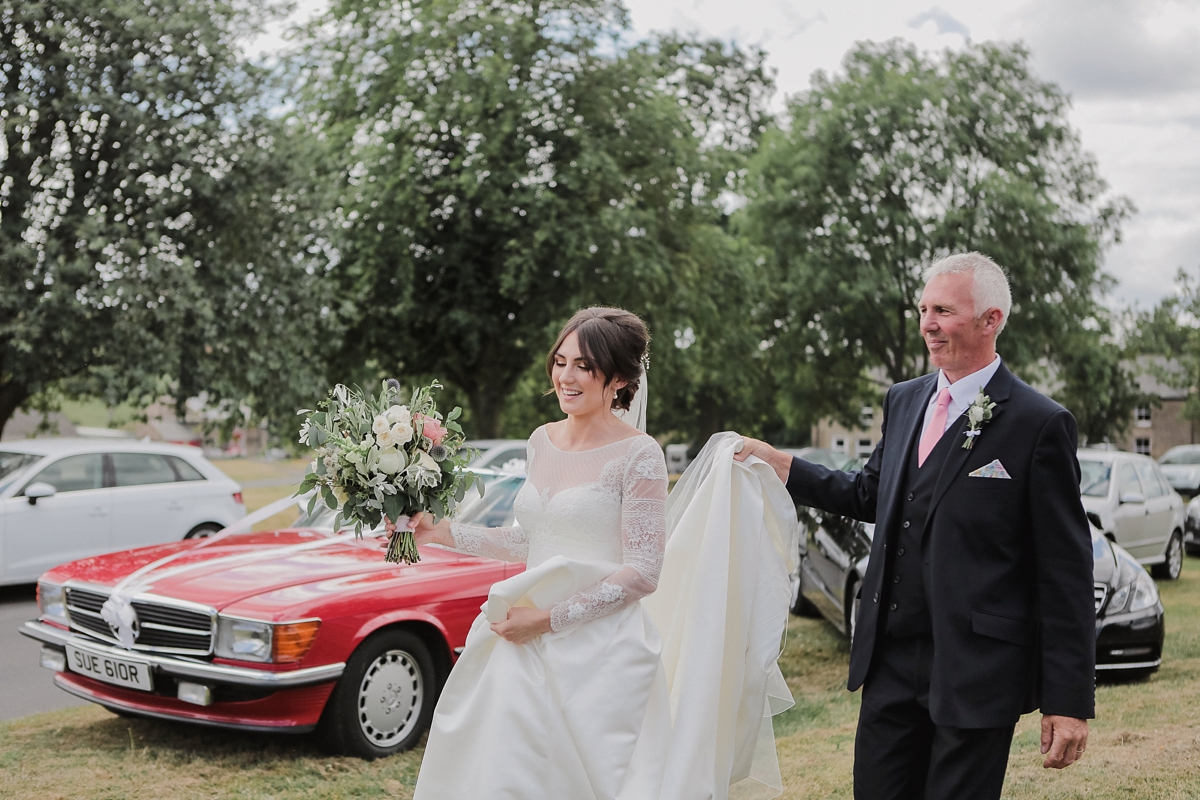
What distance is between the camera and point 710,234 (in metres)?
25.5

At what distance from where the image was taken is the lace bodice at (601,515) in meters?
3.45

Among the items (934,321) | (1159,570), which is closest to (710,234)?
(1159,570)

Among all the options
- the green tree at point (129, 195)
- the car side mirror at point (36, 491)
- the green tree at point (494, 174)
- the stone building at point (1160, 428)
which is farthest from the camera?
the stone building at point (1160, 428)

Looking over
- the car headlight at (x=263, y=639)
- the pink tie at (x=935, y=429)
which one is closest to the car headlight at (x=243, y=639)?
the car headlight at (x=263, y=639)

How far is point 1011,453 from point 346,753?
4086mm

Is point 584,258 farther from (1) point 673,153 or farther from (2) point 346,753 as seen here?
(2) point 346,753

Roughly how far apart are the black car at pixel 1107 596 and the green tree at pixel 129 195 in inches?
414

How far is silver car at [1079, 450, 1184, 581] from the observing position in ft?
43.0

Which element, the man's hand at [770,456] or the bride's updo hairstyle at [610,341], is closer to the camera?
the bride's updo hairstyle at [610,341]

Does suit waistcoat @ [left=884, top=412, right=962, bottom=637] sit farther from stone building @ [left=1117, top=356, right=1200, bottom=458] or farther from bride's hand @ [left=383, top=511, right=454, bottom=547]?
stone building @ [left=1117, top=356, right=1200, bottom=458]

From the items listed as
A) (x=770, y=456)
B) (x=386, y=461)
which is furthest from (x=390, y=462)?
(x=770, y=456)

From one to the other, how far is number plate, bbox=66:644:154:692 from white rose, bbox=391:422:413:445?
117 inches

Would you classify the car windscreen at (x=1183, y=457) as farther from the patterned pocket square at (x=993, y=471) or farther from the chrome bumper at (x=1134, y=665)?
the patterned pocket square at (x=993, y=471)

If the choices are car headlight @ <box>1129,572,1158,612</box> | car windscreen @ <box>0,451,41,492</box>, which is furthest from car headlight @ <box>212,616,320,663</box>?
car windscreen @ <box>0,451,41,492</box>
